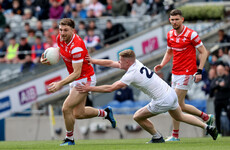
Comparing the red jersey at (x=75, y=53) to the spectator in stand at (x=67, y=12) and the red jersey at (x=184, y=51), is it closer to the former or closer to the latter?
the red jersey at (x=184, y=51)

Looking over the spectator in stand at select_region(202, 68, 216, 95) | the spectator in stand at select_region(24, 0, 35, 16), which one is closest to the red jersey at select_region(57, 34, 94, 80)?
the spectator in stand at select_region(202, 68, 216, 95)

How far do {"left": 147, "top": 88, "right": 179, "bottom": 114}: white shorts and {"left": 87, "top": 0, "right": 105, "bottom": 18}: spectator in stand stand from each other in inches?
492

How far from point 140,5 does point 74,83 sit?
37.7ft

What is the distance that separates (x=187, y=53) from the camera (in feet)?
41.2

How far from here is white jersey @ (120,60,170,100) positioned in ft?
35.8

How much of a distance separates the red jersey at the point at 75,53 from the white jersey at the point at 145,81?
1.09 metres

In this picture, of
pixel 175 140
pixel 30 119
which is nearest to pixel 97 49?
pixel 30 119

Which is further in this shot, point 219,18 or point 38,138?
point 219,18

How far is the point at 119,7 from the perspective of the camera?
23.1 meters

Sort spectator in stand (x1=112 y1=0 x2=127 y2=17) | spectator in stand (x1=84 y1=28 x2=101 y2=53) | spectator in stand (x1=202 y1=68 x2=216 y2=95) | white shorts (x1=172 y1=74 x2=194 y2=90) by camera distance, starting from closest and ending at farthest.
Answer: white shorts (x1=172 y1=74 x2=194 y2=90) < spectator in stand (x1=202 y1=68 x2=216 y2=95) < spectator in stand (x1=84 y1=28 x2=101 y2=53) < spectator in stand (x1=112 y1=0 x2=127 y2=17)

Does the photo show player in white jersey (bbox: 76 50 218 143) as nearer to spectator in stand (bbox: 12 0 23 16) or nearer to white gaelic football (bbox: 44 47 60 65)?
white gaelic football (bbox: 44 47 60 65)

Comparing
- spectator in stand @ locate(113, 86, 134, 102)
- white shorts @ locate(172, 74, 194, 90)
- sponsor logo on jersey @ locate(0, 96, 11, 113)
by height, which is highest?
white shorts @ locate(172, 74, 194, 90)

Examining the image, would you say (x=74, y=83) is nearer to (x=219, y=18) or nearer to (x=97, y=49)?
(x=97, y=49)

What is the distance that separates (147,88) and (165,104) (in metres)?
0.48
